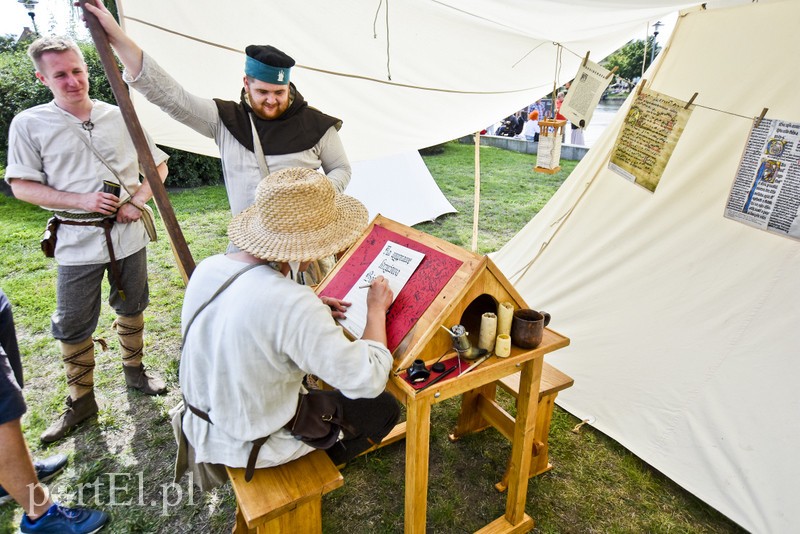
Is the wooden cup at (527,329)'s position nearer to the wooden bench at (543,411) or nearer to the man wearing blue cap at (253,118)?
the wooden bench at (543,411)

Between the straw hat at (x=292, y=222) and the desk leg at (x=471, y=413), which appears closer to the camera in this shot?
the straw hat at (x=292, y=222)

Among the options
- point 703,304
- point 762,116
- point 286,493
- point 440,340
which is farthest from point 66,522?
point 762,116

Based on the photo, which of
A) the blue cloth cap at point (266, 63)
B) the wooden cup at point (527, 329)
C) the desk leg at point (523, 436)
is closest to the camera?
the wooden cup at point (527, 329)

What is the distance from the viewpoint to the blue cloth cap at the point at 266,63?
6.61ft

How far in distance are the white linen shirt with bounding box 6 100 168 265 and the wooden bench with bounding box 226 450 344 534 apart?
156 cm

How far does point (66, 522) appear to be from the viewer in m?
1.92

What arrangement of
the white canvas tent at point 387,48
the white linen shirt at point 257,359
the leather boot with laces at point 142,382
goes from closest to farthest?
the white linen shirt at point 257,359, the white canvas tent at point 387,48, the leather boot with laces at point 142,382

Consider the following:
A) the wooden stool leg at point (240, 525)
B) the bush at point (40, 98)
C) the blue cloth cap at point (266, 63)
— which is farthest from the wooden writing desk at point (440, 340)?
the bush at point (40, 98)

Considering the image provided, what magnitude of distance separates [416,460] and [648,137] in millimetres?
2283

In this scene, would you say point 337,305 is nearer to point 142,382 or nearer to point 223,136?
point 223,136

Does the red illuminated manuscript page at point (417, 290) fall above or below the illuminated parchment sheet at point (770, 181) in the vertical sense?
below

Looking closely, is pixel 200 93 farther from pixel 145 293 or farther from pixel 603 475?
pixel 603 475

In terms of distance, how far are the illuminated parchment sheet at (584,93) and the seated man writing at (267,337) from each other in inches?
74.6

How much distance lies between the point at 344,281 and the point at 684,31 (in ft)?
7.93
